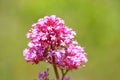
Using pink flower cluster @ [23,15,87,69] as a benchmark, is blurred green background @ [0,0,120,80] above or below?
above

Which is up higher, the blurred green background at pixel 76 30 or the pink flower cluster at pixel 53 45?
the blurred green background at pixel 76 30

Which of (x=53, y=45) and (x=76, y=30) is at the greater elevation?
(x=76, y=30)

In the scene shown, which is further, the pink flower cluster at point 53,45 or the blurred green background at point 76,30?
the blurred green background at point 76,30

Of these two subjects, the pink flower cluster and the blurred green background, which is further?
the blurred green background
